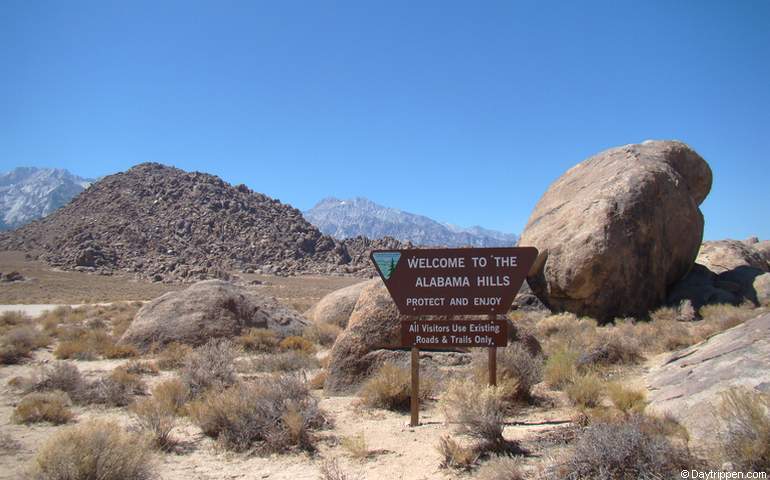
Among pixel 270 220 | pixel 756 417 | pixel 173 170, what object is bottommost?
pixel 756 417

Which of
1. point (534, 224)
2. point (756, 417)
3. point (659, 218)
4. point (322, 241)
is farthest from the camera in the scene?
point (322, 241)

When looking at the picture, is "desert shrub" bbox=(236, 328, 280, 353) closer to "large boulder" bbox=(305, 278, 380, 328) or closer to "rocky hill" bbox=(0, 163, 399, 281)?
"large boulder" bbox=(305, 278, 380, 328)

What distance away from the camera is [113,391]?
27.6 feet

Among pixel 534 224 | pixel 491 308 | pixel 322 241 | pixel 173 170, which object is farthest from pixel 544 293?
pixel 173 170

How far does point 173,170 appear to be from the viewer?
320 ft

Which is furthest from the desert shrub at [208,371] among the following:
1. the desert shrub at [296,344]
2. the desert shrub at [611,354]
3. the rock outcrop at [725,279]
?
the rock outcrop at [725,279]

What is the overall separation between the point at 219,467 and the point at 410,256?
3387 millimetres

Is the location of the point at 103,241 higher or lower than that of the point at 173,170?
lower

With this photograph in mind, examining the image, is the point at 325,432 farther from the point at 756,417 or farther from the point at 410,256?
the point at 756,417

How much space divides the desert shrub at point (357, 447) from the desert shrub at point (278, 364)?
4.94 m

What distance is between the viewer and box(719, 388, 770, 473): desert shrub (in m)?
3.99

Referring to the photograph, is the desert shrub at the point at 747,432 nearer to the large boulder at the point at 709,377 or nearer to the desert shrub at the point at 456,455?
the large boulder at the point at 709,377

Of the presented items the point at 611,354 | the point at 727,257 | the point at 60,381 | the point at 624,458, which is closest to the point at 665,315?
the point at 727,257

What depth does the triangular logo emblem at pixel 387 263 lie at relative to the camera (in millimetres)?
7227
